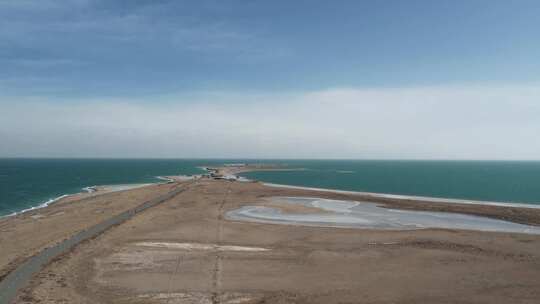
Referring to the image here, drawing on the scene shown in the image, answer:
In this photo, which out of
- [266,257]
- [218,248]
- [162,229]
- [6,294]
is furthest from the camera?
[162,229]

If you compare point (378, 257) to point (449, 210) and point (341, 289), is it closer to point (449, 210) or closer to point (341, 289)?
point (341, 289)

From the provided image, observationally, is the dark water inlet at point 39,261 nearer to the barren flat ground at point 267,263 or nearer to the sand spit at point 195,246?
the barren flat ground at point 267,263

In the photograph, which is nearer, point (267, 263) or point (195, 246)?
point (267, 263)

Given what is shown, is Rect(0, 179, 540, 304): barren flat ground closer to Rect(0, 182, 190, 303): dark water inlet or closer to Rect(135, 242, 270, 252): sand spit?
Rect(135, 242, 270, 252): sand spit

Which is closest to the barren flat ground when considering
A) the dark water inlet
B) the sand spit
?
the sand spit

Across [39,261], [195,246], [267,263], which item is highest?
[39,261]

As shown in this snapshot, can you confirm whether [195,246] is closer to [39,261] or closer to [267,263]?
[267,263]

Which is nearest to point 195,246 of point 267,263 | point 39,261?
point 267,263

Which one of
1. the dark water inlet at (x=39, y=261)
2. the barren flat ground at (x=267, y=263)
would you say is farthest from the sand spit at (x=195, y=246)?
the dark water inlet at (x=39, y=261)

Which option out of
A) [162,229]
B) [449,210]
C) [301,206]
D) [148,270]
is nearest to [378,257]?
[148,270]
